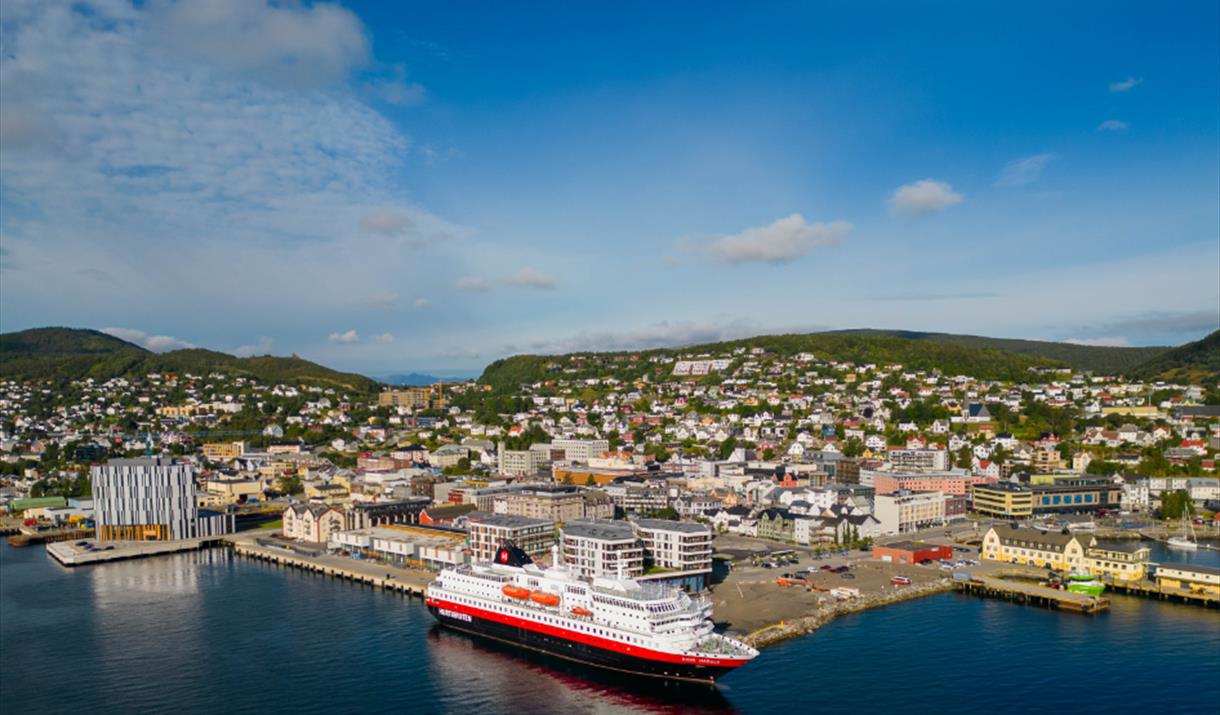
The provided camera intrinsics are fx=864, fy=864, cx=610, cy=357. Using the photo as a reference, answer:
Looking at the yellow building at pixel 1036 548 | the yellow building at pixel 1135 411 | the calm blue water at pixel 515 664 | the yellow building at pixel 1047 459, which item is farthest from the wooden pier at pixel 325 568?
the yellow building at pixel 1135 411

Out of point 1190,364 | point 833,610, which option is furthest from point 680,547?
point 1190,364

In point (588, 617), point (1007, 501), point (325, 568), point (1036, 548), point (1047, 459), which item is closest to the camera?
point (588, 617)

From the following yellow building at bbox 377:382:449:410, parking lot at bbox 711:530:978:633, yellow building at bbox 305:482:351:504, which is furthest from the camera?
yellow building at bbox 377:382:449:410

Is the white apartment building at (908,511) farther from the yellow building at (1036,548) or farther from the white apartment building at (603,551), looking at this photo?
the white apartment building at (603,551)

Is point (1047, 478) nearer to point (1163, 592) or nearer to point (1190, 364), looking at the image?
point (1163, 592)

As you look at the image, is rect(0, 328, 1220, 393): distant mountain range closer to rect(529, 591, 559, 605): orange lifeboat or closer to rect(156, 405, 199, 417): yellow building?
rect(156, 405, 199, 417): yellow building

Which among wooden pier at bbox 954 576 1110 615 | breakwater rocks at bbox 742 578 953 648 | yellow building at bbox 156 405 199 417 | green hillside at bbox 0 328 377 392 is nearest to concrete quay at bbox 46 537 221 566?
breakwater rocks at bbox 742 578 953 648
